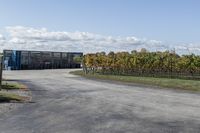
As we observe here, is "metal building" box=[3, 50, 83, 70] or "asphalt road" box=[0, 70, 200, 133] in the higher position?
"metal building" box=[3, 50, 83, 70]

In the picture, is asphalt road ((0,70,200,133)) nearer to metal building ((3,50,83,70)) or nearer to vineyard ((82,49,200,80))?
vineyard ((82,49,200,80))

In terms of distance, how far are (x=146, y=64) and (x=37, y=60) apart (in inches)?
1781

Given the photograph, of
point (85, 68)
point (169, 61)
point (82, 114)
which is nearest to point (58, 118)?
point (82, 114)

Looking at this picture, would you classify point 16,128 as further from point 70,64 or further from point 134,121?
point 70,64

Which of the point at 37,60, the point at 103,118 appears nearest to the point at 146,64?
the point at 37,60

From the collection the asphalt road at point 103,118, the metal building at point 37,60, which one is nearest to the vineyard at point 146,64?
the metal building at point 37,60

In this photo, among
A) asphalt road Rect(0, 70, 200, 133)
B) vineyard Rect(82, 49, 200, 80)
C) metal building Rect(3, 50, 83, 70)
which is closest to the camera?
asphalt road Rect(0, 70, 200, 133)

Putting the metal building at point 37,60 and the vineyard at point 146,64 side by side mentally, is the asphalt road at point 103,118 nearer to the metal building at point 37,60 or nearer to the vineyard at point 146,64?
the vineyard at point 146,64

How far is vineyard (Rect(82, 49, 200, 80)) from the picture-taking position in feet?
187

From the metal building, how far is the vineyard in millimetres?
23171

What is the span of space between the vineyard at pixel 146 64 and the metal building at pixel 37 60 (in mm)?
23171

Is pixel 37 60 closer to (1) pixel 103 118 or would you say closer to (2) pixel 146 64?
(2) pixel 146 64

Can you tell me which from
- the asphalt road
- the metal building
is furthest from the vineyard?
the asphalt road

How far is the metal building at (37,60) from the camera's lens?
96.8 m
